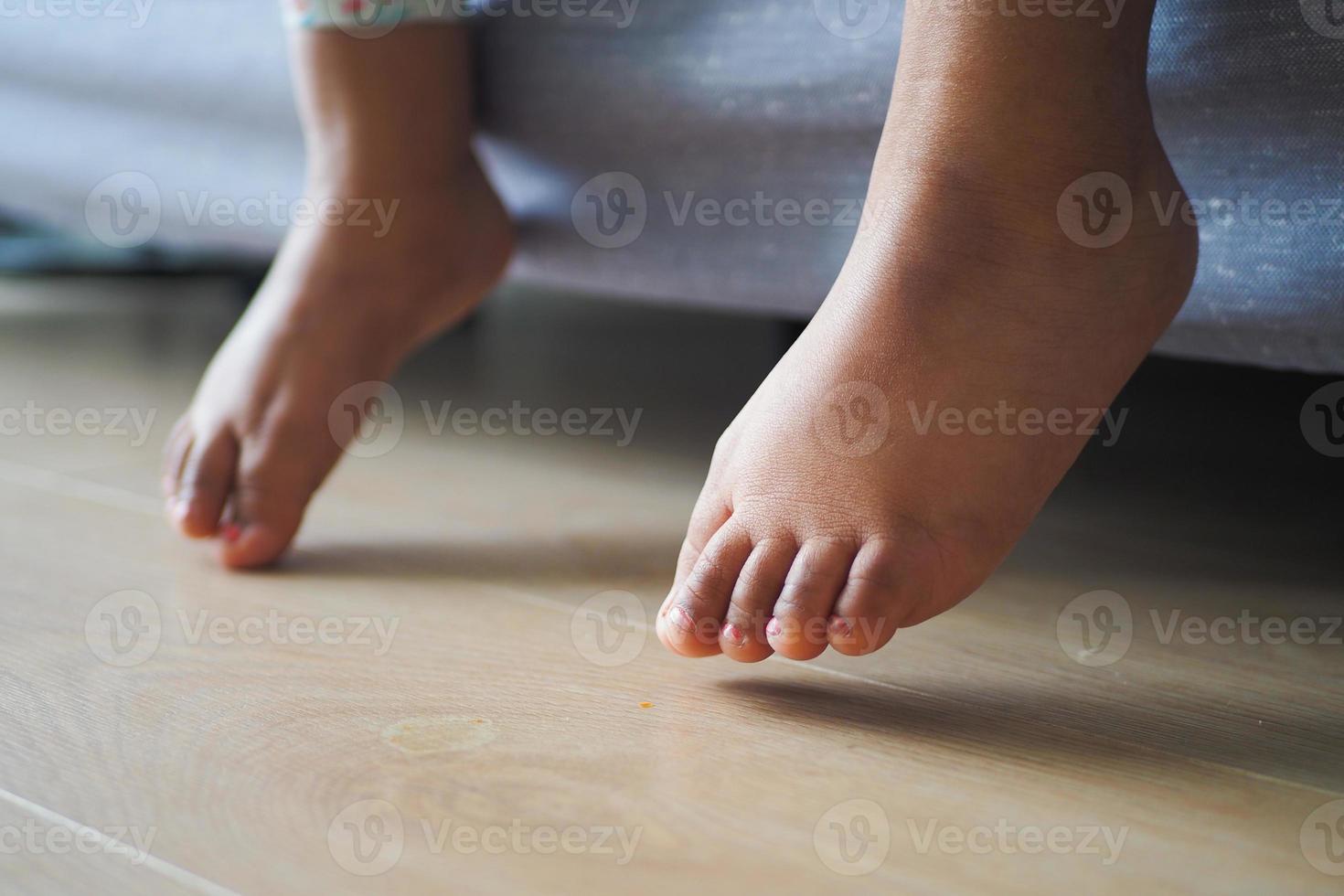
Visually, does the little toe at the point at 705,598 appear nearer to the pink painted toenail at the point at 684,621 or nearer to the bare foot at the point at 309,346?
the pink painted toenail at the point at 684,621

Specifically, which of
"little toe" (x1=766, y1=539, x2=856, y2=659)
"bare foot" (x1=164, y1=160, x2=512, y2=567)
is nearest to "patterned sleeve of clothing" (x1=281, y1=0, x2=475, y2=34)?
"bare foot" (x1=164, y1=160, x2=512, y2=567)

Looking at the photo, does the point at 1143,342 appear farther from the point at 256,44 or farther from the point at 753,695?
the point at 256,44

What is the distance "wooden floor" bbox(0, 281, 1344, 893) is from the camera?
1.30 feet

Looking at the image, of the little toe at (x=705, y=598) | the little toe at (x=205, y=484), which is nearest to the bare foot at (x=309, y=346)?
the little toe at (x=205, y=484)

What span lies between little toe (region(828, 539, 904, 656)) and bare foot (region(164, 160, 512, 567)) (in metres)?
0.34

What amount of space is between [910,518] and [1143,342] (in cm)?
15

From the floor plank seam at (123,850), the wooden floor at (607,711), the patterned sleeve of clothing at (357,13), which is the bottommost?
the wooden floor at (607,711)

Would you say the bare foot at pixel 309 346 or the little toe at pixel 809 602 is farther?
the bare foot at pixel 309 346

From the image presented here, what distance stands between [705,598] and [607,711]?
59 mm

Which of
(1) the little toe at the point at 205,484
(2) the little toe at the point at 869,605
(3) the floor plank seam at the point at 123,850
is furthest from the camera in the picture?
(1) the little toe at the point at 205,484

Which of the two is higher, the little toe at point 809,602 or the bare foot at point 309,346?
the bare foot at point 309,346

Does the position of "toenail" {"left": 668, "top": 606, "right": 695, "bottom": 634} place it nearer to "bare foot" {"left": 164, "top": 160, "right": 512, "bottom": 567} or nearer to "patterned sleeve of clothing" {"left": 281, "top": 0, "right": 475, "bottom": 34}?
"bare foot" {"left": 164, "top": 160, "right": 512, "bottom": 567}

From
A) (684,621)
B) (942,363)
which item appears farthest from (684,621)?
(942,363)

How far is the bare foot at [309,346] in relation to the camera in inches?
28.0
